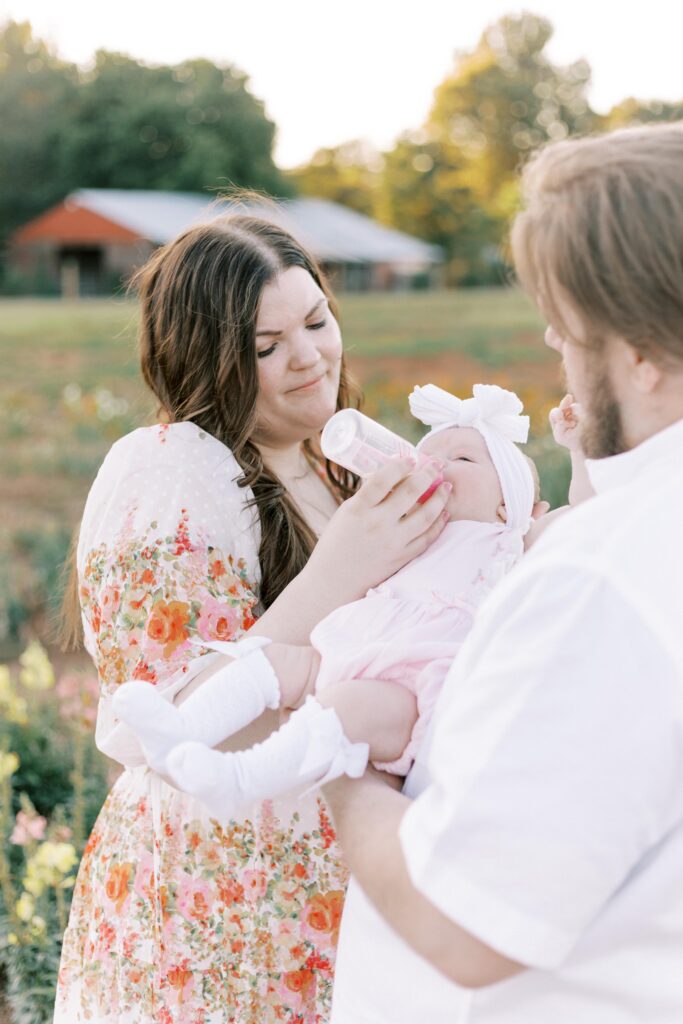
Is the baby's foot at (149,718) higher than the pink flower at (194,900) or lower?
higher

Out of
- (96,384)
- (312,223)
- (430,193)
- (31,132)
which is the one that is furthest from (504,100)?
(96,384)

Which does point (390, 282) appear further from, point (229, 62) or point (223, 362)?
point (223, 362)

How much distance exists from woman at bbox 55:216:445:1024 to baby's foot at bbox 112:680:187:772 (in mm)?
308

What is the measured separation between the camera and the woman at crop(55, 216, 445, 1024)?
1.81 meters

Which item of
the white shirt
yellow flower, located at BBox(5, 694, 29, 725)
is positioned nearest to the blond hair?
the white shirt

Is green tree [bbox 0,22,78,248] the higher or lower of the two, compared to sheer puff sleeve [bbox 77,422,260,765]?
higher

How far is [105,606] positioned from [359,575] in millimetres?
482

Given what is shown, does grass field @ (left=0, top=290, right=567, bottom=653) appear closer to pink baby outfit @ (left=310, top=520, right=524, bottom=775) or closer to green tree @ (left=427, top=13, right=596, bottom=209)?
pink baby outfit @ (left=310, top=520, right=524, bottom=775)

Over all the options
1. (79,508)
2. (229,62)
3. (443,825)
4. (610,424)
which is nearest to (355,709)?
(443,825)

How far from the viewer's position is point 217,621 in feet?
6.29

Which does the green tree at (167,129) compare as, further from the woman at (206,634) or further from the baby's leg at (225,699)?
the baby's leg at (225,699)

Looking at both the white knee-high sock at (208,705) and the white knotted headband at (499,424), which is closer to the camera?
the white knee-high sock at (208,705)

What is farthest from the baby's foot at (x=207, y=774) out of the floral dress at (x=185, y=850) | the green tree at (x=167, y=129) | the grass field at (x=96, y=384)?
the green tree at (x=167, y=129)

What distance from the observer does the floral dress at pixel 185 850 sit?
74.8 inches
